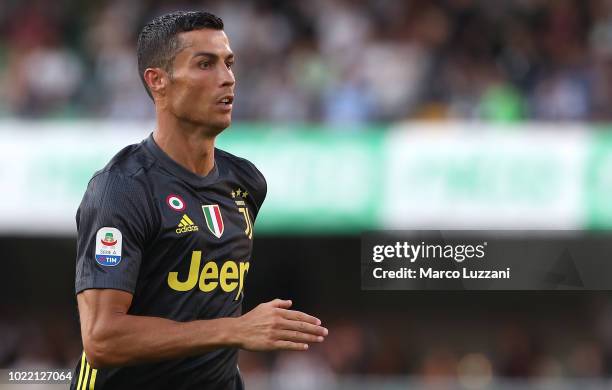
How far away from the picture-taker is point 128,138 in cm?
1159

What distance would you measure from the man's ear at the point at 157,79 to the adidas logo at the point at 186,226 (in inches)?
20.9

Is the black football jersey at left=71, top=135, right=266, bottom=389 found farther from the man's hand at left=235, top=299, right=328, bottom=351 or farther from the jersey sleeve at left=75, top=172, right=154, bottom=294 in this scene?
the man's hand at left=235, top=299, right=328, bottom=351

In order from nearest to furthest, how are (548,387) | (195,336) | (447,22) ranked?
(195,336), (548,387), (447,22)

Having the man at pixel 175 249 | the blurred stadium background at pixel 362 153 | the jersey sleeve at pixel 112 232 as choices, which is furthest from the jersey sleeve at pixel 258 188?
the blurred stadium background at pixel 362 153

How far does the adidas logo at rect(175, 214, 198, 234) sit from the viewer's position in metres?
4.32

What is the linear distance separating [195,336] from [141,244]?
0.42 m

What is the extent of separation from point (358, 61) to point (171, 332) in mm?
8519

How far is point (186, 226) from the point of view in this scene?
4.35 meters

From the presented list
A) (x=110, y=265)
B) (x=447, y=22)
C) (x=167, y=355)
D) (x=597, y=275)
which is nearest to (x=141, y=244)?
(x=110, y=265)

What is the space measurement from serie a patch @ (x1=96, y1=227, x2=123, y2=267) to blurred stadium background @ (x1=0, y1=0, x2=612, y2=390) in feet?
20.8

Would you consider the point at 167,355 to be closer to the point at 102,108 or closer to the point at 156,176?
the point at 156,176

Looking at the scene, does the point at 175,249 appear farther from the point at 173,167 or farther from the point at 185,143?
the point at 185,143

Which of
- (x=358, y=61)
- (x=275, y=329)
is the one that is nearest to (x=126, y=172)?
(x=275, y=329)

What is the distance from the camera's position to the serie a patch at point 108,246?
407 cm
